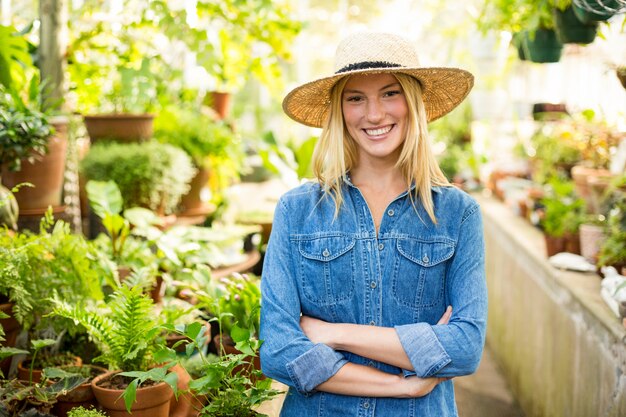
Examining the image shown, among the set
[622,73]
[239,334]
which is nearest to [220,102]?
[622,73]

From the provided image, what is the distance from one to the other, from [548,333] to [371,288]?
2.12 m

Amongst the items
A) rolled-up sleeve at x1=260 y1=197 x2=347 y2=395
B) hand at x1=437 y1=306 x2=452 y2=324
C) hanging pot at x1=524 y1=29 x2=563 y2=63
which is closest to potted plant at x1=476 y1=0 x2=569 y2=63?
hanging pot at x1=524 y1=29 x2=563 y2=63

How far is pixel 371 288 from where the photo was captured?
76.0 inches

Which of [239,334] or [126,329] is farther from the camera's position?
[126,329]

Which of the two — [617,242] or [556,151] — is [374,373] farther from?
[556,151]

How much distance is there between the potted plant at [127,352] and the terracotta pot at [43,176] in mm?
1234

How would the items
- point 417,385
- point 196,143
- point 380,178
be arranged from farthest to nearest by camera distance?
point 196,143 < point 380,178 < point 417,385

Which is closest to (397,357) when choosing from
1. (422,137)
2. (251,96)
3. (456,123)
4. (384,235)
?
(384,235)

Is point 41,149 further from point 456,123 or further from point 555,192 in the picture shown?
point 456,123

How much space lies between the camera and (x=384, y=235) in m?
1.97

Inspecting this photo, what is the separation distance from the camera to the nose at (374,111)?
1943 millimetres

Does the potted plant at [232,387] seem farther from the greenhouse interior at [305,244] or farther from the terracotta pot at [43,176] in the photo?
the terracotta pot at [43,176]

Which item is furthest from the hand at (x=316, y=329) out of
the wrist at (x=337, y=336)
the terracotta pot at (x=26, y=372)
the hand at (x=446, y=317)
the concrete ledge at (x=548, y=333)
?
the concrete ledge at (x=548, y=333)

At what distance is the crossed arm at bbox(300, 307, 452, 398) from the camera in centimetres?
185
